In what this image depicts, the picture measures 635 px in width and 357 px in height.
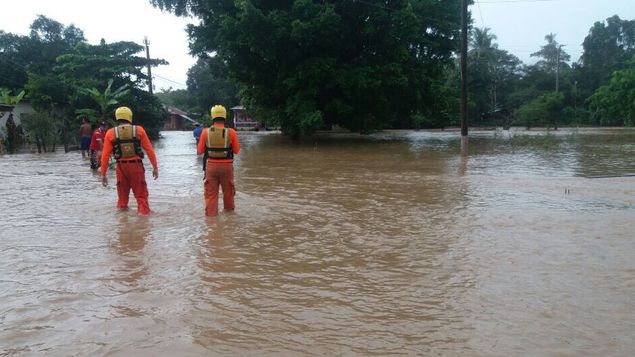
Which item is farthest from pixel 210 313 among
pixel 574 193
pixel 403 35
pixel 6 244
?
pixel 403 35

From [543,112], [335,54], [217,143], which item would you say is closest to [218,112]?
[217,143]

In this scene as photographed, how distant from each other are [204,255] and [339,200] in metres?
4.23

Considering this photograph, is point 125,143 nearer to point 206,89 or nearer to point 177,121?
point 206,89

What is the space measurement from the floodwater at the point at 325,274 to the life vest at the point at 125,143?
99 centimetres

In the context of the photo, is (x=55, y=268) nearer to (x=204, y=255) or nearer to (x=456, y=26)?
(x=204, y=255)

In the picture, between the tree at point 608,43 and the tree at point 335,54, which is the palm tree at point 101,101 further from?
the tree at point 608,43

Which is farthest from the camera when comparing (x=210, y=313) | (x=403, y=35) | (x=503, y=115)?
(x=503, y=115)

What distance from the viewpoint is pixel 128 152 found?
8055 mm

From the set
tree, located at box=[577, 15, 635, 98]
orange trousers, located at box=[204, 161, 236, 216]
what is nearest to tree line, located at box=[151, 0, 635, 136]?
orange trousers, located at box=[204, 161, 236, 216]

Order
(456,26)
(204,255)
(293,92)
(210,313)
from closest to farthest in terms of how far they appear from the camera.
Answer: (210,313), (204,255), (293,92), (456,26)

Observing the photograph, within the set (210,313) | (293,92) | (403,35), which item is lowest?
(210,313)

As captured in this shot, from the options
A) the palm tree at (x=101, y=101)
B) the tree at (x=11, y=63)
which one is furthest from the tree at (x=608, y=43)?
the tree at (x=11, y=63)

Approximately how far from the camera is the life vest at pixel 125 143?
8016 mm

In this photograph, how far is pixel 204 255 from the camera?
5793 mm
